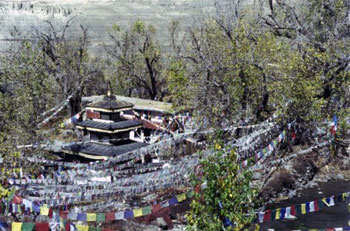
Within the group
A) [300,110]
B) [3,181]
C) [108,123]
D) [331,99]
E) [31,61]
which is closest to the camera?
[3,181]

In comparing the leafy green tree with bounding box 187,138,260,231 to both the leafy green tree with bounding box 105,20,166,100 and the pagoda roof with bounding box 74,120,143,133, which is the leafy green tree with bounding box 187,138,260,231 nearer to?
the pagoda roof with bounding box 74,120,143,133

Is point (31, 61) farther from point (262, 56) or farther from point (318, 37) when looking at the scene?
point (318, 37)

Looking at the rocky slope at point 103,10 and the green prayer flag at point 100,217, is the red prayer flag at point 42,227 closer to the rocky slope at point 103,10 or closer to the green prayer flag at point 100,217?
the green prayer flag at point 100,217

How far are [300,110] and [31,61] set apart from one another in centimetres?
2296

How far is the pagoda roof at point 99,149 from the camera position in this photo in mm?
23984

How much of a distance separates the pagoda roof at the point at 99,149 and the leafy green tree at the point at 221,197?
36.5 ft

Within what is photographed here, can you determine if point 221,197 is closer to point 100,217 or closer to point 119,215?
point 119,215

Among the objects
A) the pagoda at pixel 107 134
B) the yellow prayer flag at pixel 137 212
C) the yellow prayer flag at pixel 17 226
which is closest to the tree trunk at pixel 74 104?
the pagoda at pixel 107 134

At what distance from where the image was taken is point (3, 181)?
21.4m

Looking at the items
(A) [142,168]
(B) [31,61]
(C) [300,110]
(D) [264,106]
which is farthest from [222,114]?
(B) [31,61]

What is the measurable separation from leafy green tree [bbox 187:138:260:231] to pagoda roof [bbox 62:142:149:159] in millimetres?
11112

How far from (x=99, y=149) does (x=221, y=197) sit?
40.5 ft

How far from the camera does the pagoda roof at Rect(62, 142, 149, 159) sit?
23984mm

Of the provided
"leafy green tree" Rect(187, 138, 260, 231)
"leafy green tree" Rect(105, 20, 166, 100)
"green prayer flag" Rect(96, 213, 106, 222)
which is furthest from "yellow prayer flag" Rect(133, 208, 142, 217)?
"leafy green tree" Rect(105, 20, 166, 100)
